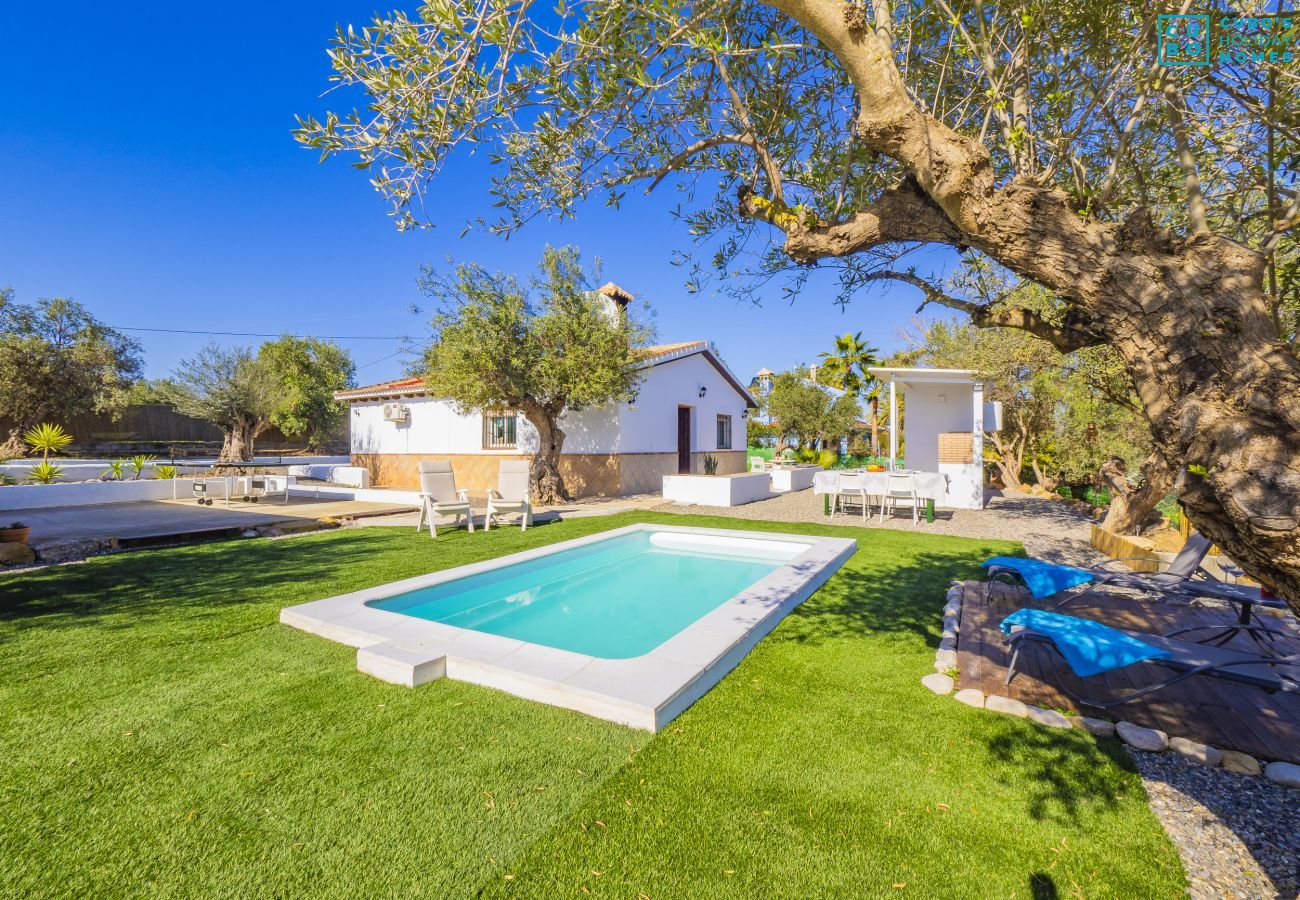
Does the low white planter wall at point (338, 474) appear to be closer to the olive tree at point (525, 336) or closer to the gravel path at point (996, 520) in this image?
the olive tree at point (525, 336)

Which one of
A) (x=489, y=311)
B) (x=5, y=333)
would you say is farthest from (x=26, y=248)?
(x=489, y=311)

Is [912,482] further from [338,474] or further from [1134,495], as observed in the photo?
[338,474]

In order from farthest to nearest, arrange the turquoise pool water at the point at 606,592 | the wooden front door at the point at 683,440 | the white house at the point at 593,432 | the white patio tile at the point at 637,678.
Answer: the wooden front door at the point at 683,440 < the white house at the point at 593,432 < the turquoise pool water at the point at 606,592 < the white patio tile at the point at 637,678

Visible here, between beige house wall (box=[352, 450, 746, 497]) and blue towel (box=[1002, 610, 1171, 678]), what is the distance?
15.2m

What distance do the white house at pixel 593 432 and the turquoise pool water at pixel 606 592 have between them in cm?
790

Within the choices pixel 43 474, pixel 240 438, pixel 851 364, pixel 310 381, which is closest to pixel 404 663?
pixel 43 474

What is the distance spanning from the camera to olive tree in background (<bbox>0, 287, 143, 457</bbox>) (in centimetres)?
2273

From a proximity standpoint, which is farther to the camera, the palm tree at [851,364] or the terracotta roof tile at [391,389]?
the palm tree at [851,364]

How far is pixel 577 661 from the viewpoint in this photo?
4.35 meters

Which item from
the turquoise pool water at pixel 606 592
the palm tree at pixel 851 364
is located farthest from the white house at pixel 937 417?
the palm tree at pixel 851 364

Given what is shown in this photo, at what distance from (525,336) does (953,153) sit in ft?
45.4

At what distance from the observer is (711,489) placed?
16.2 m

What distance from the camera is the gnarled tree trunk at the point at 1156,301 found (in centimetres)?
157

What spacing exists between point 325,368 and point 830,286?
129ft
